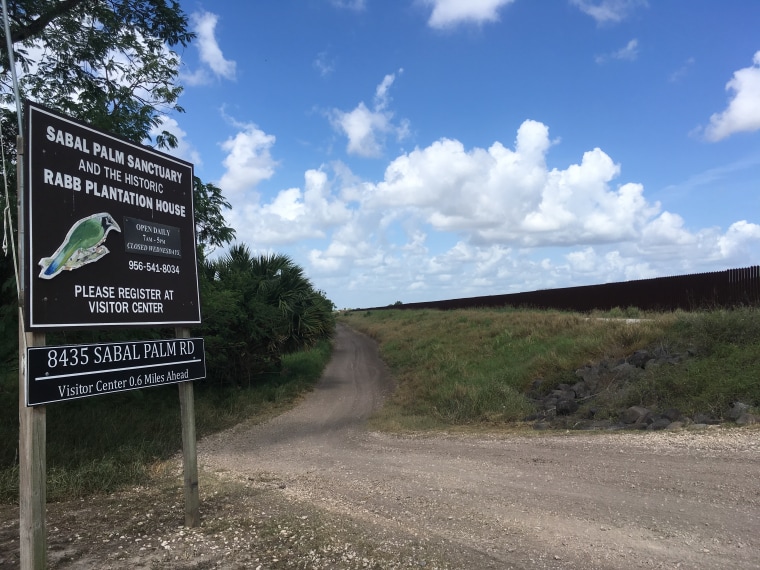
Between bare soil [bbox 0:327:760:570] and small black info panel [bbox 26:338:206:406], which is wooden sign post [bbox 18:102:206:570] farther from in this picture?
bare soil [bbox 0:327:760:570]

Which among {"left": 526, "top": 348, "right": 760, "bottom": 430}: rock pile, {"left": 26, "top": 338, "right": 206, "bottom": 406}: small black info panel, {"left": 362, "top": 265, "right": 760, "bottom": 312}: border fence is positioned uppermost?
{"left": 362, "top": 265, "right": 760, "bottom": 312}: border fence

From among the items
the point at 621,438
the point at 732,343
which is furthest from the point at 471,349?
the point at 621,438

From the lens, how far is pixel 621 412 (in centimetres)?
965

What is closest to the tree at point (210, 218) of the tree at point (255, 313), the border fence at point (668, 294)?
the tree at point (255, 313)

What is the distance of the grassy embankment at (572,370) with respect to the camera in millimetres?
9625

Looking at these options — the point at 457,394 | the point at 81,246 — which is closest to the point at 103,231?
the point at 81,246

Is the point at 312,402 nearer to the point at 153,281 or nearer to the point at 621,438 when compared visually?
the point at 621,438

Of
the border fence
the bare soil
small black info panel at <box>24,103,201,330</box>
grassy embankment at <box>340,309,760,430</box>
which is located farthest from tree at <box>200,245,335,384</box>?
the border fence

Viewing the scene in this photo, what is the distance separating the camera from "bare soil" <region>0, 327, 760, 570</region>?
4035 millimetres

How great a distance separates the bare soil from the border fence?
10.9 metres

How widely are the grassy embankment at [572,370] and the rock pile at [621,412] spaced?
7.7 inches

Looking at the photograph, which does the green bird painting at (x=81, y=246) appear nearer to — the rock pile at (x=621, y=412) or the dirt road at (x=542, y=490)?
the dirt road at (x=542, y=490)

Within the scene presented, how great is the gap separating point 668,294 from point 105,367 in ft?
76.9

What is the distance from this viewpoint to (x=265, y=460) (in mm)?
7828
